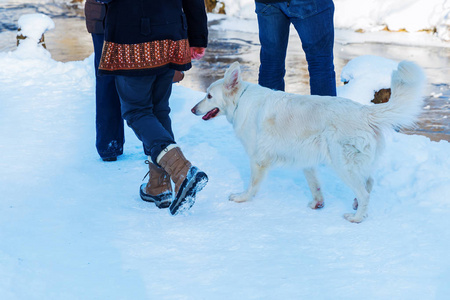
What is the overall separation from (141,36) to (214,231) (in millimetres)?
1178

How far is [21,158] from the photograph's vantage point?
369 centimetres

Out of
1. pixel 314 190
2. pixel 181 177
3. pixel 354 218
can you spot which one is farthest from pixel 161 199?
pixel 354 218

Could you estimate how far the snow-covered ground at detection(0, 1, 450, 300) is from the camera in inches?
83.0

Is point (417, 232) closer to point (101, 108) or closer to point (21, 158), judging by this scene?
point (101, 108)

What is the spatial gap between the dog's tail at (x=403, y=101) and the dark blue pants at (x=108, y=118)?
1.94m

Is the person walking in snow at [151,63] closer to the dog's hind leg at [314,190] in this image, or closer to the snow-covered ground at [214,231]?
the snow-covered ground at [214,231]

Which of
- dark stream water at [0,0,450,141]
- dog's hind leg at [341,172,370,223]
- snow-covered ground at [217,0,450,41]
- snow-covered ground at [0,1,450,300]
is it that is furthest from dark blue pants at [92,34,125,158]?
snow-covered ground at [217,0,450,41]

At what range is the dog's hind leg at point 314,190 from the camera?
301cm

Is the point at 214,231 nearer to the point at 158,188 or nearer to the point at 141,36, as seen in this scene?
the point at 158,188

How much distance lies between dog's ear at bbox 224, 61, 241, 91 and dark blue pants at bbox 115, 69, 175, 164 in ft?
1.35

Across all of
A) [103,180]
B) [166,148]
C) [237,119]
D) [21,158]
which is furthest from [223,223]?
[21,158]

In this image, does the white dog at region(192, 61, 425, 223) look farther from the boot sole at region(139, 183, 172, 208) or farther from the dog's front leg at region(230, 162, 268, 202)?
the boot sole at region(139, 183, 172, 208)

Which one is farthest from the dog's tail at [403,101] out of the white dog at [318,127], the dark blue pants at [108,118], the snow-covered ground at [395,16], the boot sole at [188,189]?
the snow-covered ground at [395,16]

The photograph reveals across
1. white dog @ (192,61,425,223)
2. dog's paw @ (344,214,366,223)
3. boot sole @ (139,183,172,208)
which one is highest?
white dog @ (192,61,425,223)
